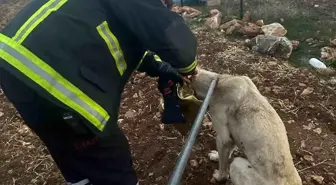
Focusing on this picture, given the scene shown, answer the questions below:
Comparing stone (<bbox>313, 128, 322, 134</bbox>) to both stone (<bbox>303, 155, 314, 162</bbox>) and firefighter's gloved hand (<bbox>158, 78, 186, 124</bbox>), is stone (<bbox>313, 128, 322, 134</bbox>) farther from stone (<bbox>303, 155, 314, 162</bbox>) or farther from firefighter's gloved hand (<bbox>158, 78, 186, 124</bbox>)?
firefighter's gloved hand (<bbox>158, 78, 186, 124</bbox>)

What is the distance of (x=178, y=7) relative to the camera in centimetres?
804

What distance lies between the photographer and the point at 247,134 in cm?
310

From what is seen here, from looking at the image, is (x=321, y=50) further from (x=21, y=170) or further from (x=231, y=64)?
(x=21, y=170)

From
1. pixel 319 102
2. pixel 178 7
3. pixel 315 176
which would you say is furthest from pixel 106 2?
pixel 178 7

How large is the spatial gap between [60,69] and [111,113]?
421mm

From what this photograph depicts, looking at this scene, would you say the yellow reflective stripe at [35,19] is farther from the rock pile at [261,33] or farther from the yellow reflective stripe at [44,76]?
the rock pile at [261,33]

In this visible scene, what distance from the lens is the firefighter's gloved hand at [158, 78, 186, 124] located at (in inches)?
118

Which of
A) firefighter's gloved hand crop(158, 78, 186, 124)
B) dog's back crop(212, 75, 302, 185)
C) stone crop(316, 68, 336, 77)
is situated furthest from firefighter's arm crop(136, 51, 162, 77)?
stone crop(316, 68, 336, 77)

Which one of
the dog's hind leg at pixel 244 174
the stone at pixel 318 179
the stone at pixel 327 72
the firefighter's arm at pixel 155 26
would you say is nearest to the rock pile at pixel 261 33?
the stone at pixel 327 72

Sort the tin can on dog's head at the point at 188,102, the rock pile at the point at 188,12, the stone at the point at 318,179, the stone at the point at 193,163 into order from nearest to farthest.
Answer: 1. the tin can on dog's head at the point at 188,102
2. the stone at the point at 318,179
3. the stone at the point at 193,163
4. the rock pile at the point at 188,12

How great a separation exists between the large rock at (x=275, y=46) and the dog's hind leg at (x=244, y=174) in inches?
111

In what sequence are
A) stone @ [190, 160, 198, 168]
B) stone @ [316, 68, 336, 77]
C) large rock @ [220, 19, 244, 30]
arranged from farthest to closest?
large rock @ [220, 19, 244, 30]
stone @ [316, 68, 336, 77]
stone @ [190, 160, 198, 168]

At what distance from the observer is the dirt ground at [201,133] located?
3.76 m

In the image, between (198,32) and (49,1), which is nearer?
(49,1)
